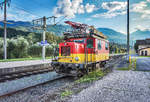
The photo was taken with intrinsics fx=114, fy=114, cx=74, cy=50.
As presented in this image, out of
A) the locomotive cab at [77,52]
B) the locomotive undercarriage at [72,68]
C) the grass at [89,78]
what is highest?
the locomotive cab at [77,52]

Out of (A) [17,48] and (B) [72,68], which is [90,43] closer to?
(B) [72,68]

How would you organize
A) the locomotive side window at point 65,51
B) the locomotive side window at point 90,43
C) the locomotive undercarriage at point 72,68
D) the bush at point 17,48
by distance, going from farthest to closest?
the bush at point 17,48 < the locomotive side window at point 90,43 < the locomotive side window at point 65,51 < the locomotive undercarriage at point 72,68

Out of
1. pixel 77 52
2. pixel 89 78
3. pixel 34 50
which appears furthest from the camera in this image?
pixel 34 50

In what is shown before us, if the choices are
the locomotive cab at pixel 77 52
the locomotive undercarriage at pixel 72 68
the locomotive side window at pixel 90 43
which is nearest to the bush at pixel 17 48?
the locomotive cab at pixel 77 52

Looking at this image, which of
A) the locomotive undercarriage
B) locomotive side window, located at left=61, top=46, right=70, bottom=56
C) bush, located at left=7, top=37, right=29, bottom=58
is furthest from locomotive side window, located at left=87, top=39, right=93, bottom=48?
bush, located at left=7, top=37, right=29, bottom=58

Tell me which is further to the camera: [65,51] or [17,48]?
[17,48]

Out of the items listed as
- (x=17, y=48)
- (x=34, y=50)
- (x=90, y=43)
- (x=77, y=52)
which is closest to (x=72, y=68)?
(x=77, y=52)

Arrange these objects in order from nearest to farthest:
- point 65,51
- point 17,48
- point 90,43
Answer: point 65,51 → point 90,43 → point 17,48

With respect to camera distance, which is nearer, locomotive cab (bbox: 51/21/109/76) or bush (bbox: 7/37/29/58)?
locomotive cab (bbox: 51/21/109/76)

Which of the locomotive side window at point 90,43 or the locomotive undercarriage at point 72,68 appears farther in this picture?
the locomotive side window at point 90,43

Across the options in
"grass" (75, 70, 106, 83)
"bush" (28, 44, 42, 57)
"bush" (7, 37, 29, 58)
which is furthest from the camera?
"bush" (28, 44, 42, 57)

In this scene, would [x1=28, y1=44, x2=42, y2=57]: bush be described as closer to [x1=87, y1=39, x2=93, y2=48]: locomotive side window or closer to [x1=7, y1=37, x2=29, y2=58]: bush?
[x1=7, y1=37, x2=29, y2=58]: bush

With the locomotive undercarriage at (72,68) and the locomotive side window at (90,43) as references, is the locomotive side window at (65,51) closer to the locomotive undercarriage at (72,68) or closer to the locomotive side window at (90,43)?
the locomotive undercarriage at (72,68)

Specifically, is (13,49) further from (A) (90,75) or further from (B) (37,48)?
(A) (90,75)
